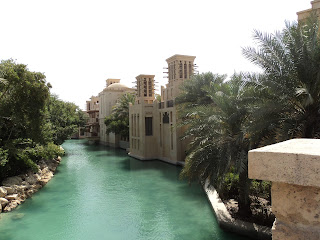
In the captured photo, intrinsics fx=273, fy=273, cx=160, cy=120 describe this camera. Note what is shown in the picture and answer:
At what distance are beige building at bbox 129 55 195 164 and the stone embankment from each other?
9.11m

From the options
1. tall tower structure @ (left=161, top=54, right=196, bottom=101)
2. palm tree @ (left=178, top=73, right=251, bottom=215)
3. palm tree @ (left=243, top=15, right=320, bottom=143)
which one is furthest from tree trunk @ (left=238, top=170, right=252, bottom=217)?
tall tower structure @ (left=161, top=54, right=196, bottom=101)

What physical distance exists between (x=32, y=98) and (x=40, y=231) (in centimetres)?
669


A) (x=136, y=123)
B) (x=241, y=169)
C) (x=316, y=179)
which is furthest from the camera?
(x=136, y=123)

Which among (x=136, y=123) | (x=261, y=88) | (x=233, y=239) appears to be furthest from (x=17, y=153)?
(x=136, y=123)

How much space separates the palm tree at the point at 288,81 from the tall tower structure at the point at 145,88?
63.0 ft

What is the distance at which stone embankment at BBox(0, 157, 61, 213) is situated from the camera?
11731 mm

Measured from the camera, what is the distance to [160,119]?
24.1 meters

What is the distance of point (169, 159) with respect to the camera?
73.2 ft

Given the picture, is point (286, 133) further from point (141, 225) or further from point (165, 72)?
point (165, 72)

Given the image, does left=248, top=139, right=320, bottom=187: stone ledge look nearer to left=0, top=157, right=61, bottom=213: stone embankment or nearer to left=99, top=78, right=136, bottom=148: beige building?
left=0, top=157, right=61, bottom=213: stone embankment

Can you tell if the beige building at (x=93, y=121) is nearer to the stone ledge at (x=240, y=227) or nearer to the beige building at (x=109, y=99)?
the beige building at (x=109, y=99)

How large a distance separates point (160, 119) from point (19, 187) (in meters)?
13.2

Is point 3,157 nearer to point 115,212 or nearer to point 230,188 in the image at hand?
point 115,212

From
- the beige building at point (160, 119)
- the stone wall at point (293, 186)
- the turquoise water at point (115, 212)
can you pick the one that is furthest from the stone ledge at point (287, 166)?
the beige building at point (160, 119)
